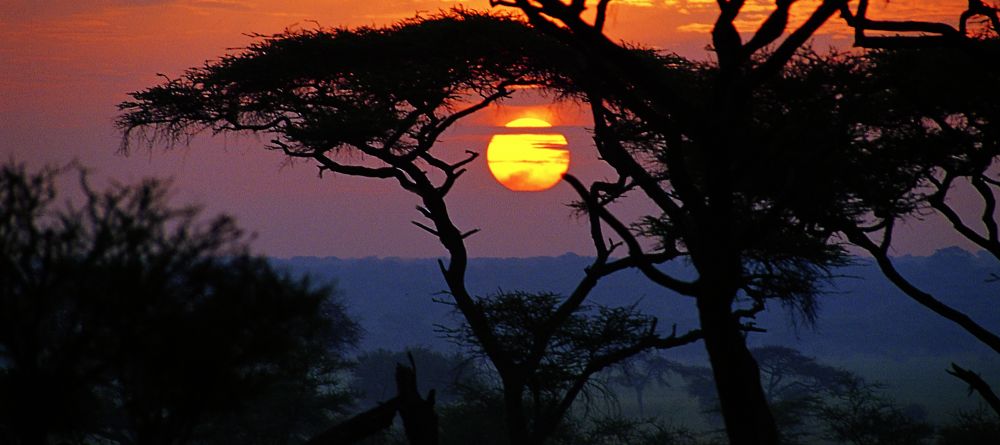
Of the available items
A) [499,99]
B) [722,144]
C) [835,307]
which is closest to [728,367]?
[722,144]

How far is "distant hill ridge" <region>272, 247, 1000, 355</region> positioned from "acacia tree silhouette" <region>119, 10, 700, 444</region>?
125 m

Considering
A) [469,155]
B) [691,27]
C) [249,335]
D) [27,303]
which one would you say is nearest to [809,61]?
[691,27]

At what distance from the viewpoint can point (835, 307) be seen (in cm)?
18150

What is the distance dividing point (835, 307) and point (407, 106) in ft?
560

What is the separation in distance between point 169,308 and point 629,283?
18579 cm

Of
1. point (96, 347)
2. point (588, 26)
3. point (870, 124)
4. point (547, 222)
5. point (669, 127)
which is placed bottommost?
point (96, 347)

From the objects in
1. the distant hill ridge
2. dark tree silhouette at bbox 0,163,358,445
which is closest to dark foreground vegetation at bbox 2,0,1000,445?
dark tree silhouette at bbox 0,163,358,445

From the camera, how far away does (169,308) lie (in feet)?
28.9

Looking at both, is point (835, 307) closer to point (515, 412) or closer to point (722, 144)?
point (515, 412)

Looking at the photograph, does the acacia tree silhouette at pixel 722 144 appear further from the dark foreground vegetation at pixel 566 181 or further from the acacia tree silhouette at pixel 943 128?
the acacia tree silhouette at pixel 943 128

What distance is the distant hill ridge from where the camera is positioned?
528 feet

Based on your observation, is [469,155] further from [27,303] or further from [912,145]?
[27,303]

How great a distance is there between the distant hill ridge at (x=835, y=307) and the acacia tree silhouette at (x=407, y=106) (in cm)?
12540

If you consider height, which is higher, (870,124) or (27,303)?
(870,124)
